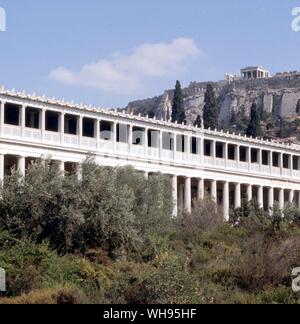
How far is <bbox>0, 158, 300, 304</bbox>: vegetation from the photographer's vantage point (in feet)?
89.1

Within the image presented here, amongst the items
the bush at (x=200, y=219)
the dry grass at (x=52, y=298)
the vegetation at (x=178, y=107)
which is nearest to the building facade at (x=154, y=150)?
the bush at (x=200, y=219)

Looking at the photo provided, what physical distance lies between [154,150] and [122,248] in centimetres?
3386

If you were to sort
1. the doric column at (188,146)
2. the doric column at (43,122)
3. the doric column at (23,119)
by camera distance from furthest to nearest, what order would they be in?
the doric column at (188,146) → the doric column at (43,122) → the doric column at (23,119)

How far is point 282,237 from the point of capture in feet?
118

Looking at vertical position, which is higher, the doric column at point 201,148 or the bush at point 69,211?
the doric column at point 201,148

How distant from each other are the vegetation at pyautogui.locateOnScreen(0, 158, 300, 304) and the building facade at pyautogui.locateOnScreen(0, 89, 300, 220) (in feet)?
28.7

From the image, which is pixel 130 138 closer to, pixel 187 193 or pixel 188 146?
pixel 187 193

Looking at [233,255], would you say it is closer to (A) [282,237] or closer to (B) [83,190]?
(A) [282,237]

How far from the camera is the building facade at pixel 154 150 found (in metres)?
58.3

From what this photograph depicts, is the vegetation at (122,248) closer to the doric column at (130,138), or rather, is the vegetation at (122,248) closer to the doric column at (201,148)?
the doric column at (130,138)

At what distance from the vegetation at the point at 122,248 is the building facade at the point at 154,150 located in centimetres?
874

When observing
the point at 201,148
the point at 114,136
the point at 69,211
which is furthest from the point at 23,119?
the point at 69,211

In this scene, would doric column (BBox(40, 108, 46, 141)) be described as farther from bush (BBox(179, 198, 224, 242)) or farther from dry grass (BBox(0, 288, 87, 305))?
dry grass (BBox(0, 288, 87, 305))

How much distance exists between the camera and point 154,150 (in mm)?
69938
